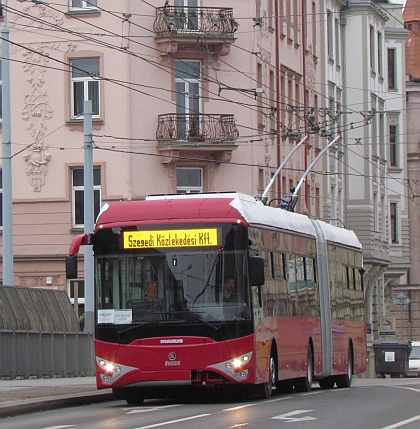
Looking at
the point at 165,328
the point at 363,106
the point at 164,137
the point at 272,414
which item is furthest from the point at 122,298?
the point at 363,106

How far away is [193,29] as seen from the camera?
41781mm

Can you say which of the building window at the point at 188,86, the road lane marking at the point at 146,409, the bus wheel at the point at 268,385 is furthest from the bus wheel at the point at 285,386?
the building window at the point at 188,86

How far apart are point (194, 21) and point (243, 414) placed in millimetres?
26528

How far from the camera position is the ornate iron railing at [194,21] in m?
41.6

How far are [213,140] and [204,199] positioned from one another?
2295 cm

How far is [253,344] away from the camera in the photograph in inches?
731

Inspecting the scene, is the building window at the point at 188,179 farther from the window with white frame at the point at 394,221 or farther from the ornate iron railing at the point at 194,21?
the window with white frame at the point at 394,221

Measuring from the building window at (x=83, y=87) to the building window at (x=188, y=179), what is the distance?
3.18 metres

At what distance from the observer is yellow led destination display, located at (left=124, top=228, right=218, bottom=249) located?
18672mm

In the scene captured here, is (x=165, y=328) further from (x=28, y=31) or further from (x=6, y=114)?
(x=28, y=31)

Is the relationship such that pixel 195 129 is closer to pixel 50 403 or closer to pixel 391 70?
pixel 50 403

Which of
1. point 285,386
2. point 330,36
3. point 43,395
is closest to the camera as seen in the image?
point 43,395

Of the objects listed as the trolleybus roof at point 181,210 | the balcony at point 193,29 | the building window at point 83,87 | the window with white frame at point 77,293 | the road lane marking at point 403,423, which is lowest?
the road lane marking at point 403,423

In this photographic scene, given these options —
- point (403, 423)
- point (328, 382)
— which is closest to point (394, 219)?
point (328, 382)
